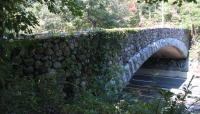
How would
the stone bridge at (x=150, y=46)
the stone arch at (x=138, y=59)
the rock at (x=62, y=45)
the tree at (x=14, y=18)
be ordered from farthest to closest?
the stone bridge at (x=150, y=46) < the stone arch at (x=138, y=59) < the rock at (x=62, y=45) < the tree at (x=14, y=18)

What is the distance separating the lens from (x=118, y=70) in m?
8.62

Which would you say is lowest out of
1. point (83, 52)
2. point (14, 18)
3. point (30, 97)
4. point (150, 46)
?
point (30, 97)

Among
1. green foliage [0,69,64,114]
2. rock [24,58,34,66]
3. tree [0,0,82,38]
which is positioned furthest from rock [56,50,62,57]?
tree [0,0,82,38]

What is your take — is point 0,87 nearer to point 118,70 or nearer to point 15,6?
point 15,6

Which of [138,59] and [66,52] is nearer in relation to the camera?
[66,52]

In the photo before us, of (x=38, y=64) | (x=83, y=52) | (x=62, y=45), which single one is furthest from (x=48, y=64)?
(x=83, y=52)

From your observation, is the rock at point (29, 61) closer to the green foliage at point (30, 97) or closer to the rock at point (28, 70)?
the rock at point (28, 70)

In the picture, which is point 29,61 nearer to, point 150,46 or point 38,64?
point 38,64

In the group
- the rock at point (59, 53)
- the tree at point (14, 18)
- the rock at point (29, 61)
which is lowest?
the rock at point (29, 61)

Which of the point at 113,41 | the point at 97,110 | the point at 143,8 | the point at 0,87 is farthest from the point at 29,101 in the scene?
the point at 143,8

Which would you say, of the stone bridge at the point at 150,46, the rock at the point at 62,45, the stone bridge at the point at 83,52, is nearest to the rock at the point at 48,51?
the stone bridge at the point at 83,52

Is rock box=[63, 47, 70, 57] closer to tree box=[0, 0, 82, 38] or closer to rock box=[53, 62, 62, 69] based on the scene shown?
rock box=[53, 62, 62, 69]

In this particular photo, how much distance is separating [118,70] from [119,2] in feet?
47.4

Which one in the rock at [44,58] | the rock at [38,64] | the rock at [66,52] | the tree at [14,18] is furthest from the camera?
the rock at [66,52]
